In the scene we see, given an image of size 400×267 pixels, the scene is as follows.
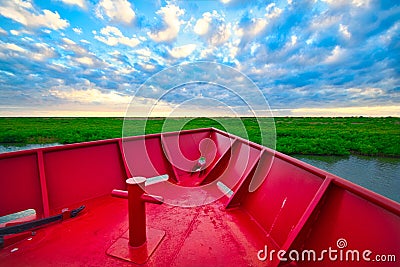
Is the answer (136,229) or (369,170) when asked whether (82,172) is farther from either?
(369,170)

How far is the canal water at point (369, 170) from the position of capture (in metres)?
10.7

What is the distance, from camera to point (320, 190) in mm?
1855

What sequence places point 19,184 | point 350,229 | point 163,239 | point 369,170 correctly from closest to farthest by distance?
point 350,229
point 163,239
point 19,184
point 369,170

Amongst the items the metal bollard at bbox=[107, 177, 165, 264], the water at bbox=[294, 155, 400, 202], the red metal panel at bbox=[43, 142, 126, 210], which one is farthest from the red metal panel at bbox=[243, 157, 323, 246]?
the water at bbox=[294, 155, 400, 202]

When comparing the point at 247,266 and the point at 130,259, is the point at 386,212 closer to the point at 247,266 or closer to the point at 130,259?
the point at 247,266

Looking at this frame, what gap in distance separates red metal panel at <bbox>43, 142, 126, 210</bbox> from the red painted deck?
0.01 metres

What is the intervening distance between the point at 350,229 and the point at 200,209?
1772 mm

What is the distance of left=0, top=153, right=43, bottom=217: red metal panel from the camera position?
7.57 feet

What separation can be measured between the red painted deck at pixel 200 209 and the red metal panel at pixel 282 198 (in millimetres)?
11

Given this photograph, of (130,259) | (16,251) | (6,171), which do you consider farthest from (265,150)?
(6,171)

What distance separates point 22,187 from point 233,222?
8.61 ft

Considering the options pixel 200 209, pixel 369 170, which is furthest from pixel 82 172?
pixel 369 170

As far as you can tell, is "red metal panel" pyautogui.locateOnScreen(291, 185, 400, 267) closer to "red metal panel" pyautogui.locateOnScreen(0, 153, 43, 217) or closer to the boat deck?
the boat deck

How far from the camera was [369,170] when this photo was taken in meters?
13.9
